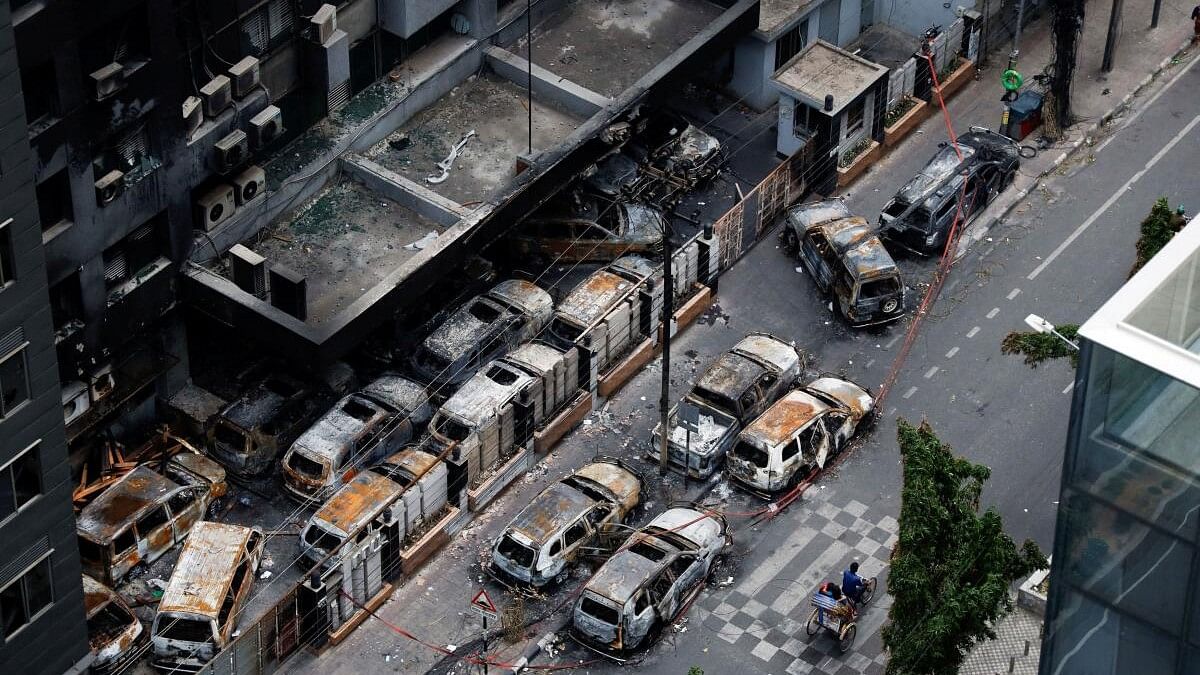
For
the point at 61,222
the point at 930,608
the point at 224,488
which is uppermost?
the point at 61,222

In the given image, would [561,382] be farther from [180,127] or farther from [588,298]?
[180,127]

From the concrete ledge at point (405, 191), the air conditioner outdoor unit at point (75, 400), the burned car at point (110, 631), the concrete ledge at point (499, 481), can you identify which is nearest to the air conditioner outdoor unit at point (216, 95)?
the concrete ledge at point (405, 191)

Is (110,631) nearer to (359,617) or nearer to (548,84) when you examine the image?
(359,617)

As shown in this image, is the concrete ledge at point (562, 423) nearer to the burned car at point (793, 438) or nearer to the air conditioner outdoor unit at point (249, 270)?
the burned car at point (793, 438)

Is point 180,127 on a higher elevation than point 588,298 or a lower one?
higher

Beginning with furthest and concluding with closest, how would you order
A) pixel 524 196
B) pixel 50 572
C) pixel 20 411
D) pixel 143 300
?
pixel 524 196, pixel 143 300, pixel 50 572, pixel 20 411

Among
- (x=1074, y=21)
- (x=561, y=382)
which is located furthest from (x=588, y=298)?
(x=1074, y=21)
